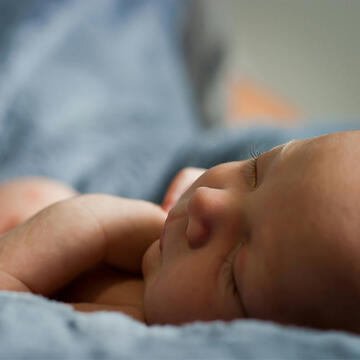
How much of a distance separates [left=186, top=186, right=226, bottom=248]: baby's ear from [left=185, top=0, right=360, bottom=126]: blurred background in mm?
1625

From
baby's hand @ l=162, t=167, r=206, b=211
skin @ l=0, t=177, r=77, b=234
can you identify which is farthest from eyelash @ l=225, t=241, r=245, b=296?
skin @ l=0, t=177, r=77, b=234

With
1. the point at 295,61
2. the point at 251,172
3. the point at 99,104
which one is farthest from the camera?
the point at 295,61

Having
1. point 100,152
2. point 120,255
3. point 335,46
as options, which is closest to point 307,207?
point 120,255

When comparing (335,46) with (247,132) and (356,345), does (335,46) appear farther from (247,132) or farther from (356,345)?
(356,345)

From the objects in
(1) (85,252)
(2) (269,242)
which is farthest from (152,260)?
(2) (269,242)

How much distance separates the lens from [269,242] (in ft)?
1.65

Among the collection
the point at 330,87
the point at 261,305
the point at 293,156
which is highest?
the point at 293,156

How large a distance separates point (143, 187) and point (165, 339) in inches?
26.8

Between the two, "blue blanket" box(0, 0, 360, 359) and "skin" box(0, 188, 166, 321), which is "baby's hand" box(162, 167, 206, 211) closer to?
"skin" box(0, 188, 166, 321)

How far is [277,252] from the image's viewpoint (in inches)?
19.4

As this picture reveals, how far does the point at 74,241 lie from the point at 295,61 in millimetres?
2131

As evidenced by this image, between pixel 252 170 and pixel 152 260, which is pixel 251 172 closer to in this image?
pixel 252 170

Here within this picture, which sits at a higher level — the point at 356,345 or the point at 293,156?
the point at 293,156

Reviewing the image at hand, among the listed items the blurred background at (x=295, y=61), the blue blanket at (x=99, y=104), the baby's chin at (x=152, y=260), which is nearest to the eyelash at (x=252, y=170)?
the baby's chin at (x=152, y=260)
